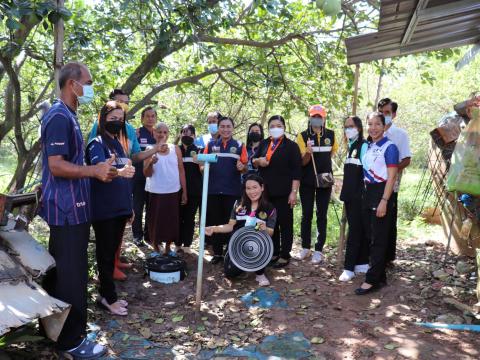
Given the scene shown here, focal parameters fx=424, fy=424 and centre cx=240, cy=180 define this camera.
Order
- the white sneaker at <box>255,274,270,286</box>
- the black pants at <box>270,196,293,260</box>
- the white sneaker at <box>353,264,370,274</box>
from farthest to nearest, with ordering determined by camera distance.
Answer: the black pants at <box>270,196,293,260</box> < the white sneaker at <box>353,264,370,274</box> < the white sneaker at <box>255,274,270,286</box>

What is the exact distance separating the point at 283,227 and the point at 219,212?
85cm

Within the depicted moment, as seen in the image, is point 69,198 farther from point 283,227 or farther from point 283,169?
point 283,227

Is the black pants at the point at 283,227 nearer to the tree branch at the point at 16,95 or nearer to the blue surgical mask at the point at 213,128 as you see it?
the blue surgical mask at the point at 213,128

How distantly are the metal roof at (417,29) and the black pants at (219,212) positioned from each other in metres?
2.24

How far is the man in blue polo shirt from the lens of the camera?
2.96 meters

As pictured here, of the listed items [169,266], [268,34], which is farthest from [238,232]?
[268,34]

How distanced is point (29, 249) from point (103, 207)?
25.8 inches

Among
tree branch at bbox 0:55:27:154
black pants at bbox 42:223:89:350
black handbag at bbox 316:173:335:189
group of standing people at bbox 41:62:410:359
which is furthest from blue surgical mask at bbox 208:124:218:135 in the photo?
black pants at bbox 42:223:89:350

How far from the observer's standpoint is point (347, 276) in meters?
4.86

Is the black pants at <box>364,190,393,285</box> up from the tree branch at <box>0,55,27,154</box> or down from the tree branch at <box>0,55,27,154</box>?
down

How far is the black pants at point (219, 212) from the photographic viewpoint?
5.41 m

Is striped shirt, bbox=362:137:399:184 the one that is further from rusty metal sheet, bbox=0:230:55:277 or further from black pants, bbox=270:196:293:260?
rusty metal sheet, bbox=0:230:55:277

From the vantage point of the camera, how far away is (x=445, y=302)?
4.14 m

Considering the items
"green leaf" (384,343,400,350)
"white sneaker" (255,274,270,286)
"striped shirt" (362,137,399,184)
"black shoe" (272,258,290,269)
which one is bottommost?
"green leaf" (384,343,400,350)
